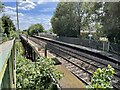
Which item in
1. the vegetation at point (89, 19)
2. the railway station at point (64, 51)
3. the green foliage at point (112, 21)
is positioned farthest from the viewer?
the vegetation at point (89, 19)

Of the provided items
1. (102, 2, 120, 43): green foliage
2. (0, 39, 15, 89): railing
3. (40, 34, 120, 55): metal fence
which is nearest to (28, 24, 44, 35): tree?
(40, 34, 120, 55): metal fence

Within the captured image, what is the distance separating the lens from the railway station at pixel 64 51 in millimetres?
1848

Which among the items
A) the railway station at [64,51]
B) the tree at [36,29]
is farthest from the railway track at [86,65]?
the tree at [36,29]

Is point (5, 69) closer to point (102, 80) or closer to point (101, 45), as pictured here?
point (102, 80)

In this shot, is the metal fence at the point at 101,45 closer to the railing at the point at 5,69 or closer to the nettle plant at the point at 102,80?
the railing at the point at 5,69

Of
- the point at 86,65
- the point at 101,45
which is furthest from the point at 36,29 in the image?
the point at 86,65

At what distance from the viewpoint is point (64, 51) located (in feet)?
61.6

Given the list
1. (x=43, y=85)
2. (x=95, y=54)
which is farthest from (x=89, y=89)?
(x=95, y=54)

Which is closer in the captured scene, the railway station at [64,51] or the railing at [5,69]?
the railing at [5,69]

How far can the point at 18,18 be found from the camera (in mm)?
22000

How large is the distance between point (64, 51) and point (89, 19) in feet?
27.9

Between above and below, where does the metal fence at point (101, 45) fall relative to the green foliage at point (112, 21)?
below

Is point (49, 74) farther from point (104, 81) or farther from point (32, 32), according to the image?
point (32, 32)

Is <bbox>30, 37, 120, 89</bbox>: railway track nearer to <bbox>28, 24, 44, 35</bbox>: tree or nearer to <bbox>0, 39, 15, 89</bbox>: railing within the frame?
<bbox>0, 39, 15, 89</bbox>: railing
